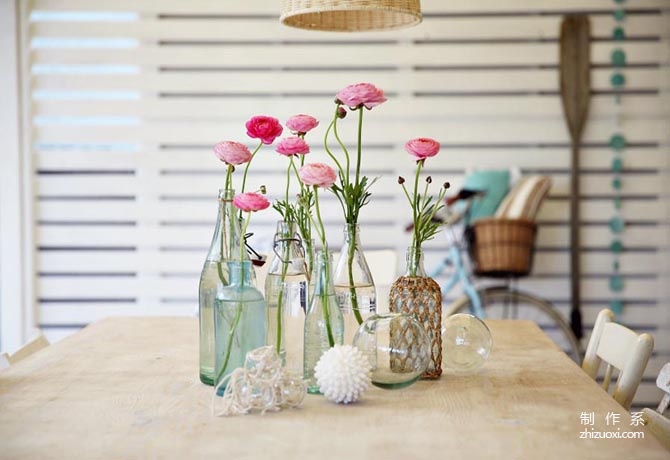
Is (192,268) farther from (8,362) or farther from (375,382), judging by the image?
(375,382)

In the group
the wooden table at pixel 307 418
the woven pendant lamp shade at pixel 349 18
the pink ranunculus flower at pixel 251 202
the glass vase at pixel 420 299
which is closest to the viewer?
the wooden table at pixel 307 418

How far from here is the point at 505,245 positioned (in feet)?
13.6

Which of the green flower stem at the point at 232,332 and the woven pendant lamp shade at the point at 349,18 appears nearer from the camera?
the green flower stem at the point at 232,332

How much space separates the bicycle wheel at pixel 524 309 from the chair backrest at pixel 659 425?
245cm

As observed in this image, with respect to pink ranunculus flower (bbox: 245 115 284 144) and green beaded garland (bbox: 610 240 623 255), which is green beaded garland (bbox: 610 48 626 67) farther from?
pink ranunculus flower (bbox: 245 115 284 144)

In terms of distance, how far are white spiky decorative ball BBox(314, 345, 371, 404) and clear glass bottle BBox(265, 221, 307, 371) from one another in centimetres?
15

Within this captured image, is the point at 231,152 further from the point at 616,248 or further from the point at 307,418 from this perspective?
the point at 616,248

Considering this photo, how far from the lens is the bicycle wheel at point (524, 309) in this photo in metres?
4.40

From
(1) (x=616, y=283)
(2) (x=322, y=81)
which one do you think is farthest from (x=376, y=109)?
(1) (x=616, y=283)

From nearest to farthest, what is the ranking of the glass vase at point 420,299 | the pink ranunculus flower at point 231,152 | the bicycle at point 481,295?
the pink ranunculus flower at point 231,152 < the glass vase at point 420,299 < the bicycle at point 481,295

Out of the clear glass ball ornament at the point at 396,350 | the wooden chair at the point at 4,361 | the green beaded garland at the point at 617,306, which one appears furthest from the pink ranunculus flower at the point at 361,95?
the green beaded garland at the point at 617,306

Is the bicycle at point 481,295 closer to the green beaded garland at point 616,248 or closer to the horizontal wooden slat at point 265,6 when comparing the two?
the green beaded garland at point 616,248

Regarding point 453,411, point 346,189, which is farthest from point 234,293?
point 453,411

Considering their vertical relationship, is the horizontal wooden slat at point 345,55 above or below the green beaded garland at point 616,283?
above
